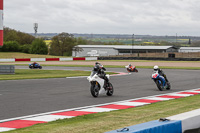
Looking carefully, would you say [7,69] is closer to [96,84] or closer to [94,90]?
[96,84]

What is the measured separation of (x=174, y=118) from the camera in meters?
5.84

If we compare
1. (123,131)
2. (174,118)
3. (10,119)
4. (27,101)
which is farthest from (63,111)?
(123,131)

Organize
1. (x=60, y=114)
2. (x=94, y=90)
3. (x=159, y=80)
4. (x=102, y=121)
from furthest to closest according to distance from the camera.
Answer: (x=159, y=80)
(x=94, y=90)
(x=60, y=114)
(x=102, y=121)

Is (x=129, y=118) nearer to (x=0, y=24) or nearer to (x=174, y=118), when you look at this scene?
(x=174, y=118)

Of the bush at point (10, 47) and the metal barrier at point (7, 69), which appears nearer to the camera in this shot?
the metal barrier at point (7, 69)

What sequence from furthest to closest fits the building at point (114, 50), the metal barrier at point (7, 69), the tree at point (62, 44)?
the building at point (114, 50), the tree at point (62, 44), the metal barrier at point (7, 69)

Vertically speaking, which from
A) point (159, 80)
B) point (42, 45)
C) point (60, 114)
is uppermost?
point (42, 45)

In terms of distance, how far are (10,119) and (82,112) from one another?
82.6 inches

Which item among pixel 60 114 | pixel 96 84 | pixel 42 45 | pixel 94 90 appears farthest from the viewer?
pixel 42 45

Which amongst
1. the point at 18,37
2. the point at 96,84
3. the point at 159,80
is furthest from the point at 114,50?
the point at 96,84

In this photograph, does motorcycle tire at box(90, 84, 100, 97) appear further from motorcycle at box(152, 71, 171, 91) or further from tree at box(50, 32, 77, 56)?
tree at box(50, 32, 77, 56)

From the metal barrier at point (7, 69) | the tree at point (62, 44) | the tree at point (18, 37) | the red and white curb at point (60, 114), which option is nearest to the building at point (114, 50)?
the tree at point (62, 44)

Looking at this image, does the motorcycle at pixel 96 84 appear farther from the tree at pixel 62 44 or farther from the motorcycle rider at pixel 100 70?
the tree at pixel 62 44

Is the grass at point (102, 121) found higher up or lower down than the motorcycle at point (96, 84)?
lower down
